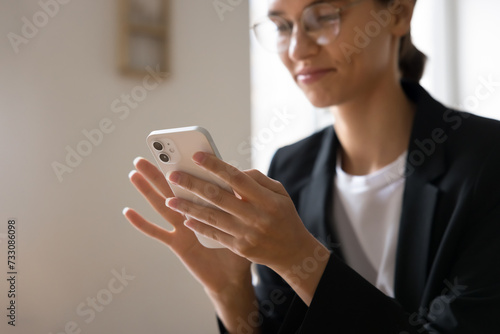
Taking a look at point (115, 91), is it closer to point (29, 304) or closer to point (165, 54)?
point (165, 54)

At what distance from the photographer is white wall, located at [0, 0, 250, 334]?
1.14m

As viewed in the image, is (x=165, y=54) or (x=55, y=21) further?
(x=165, y=54)

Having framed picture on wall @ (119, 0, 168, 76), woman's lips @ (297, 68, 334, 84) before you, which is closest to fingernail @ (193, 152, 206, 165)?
woman's lips @ (297, 68, 334, 84)

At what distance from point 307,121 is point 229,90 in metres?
0.55

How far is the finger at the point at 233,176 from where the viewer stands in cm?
67

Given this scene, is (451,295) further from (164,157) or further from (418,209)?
(164,157)

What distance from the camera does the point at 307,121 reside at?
87.4 inches

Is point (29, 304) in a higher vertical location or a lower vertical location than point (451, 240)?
higher

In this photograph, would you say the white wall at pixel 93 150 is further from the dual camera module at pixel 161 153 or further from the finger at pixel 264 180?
the finger at pixel 264 180

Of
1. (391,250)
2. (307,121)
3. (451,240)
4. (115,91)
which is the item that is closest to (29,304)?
(115,91)

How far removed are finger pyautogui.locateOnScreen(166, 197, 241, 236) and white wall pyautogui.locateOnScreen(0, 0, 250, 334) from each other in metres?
0.53

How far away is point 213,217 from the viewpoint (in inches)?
28.4

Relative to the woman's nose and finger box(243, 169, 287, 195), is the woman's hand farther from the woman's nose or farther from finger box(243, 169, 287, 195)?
the woman's nose

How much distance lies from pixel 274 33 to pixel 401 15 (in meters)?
0.28
